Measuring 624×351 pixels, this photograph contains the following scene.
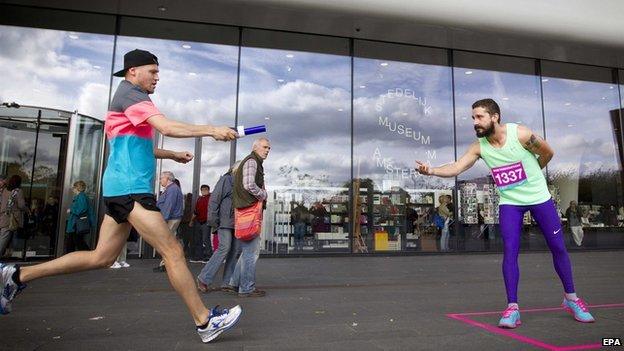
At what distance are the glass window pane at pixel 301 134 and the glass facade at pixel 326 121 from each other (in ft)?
0.10

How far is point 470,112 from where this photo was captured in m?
13.2

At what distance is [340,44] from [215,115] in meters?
4.08

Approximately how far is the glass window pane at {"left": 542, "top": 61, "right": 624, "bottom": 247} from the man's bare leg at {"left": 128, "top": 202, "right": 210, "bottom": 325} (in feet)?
42.8

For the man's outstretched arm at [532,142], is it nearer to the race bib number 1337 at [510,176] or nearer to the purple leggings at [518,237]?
the race bib number 1337 at [510,176]

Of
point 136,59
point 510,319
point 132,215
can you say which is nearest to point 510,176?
point 510,319

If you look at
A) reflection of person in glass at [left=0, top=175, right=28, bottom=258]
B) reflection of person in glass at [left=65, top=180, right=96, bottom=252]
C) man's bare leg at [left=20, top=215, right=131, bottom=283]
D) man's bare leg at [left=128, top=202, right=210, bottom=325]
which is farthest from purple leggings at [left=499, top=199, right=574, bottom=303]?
reflection of person in glass at [left=0, top=175, right=28, bottom=258]

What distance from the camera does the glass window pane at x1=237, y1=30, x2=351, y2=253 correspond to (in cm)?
1112

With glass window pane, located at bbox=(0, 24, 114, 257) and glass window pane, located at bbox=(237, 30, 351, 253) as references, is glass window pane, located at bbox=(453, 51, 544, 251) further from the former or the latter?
glass window pane, located at bbox=(0, 24, 114, 257)

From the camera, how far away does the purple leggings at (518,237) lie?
11.8 ft

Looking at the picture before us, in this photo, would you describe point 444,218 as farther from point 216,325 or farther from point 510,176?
point 216,325

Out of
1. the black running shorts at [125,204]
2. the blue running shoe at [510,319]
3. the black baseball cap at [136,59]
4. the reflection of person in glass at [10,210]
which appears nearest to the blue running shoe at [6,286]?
the black running shorts at [125,204]

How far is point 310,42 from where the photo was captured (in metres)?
12.0

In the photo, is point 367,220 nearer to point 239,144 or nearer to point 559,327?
point 239,144

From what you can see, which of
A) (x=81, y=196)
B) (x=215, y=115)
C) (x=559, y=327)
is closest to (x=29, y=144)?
(x=81, y=196)
